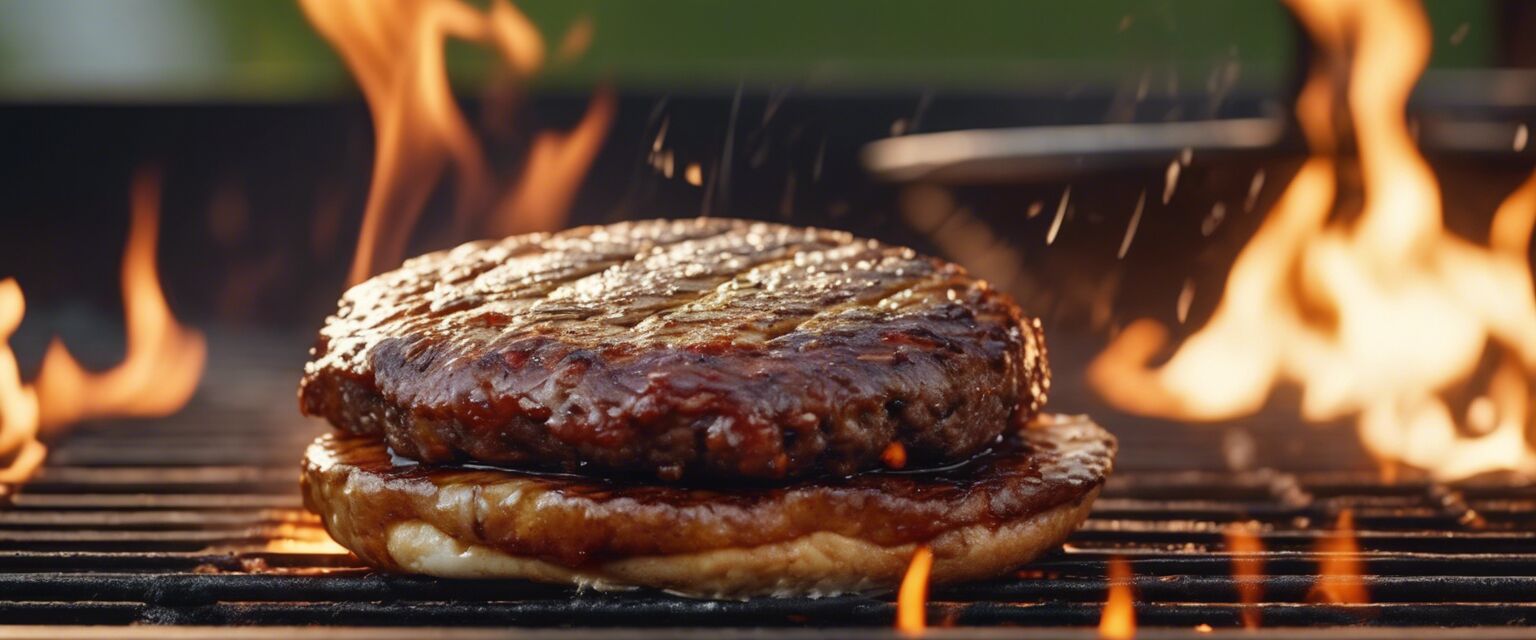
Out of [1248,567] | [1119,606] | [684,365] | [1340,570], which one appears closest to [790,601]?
[684,365]

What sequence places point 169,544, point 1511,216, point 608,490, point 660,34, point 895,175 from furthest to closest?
point 660,34 → point 895,175 → point 1511,216 → point 169,544 → point 608,490

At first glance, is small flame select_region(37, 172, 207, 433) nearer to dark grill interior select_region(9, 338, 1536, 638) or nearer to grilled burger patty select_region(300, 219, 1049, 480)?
dark grill interior select_region(9, 338, 1536, 638)

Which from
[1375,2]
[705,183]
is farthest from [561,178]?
[1375,2]

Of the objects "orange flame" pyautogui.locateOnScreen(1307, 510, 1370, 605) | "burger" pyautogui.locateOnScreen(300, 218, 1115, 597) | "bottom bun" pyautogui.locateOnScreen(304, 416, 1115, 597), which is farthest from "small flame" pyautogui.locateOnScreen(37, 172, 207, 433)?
"orange flame" pyautogui.locateOnScreen(1307, 510, 1370, 605)

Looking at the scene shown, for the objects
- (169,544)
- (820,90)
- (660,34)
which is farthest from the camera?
(660,34)

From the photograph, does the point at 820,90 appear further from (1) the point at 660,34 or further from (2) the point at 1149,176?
(1) the point at 660,34
